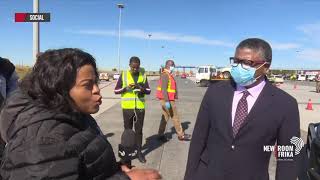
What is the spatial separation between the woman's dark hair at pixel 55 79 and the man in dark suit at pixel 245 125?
1715 millimetres

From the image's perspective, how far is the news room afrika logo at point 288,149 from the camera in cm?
327

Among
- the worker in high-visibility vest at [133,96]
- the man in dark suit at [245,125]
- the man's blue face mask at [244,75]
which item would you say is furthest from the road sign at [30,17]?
the man's blue face mask at [244,75]

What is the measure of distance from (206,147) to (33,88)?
6.68ft

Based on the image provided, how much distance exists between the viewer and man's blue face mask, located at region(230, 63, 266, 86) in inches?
136

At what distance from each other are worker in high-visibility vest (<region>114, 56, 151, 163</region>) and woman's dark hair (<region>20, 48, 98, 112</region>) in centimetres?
593

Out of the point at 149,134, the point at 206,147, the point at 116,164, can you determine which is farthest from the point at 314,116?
the point at 116,164

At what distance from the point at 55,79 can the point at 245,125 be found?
184 cm

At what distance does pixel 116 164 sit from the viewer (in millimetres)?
1898

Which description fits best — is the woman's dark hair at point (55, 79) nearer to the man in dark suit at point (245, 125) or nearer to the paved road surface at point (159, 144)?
the man in dark suit at point (245, 125)

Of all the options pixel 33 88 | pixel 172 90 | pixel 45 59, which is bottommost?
pixel 172 90

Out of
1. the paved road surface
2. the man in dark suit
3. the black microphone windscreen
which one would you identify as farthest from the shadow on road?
the black microphone windscreen

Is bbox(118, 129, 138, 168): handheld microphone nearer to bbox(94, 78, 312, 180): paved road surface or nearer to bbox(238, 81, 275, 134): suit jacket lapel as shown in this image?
bbox(238, 81, 275, 134): suit jacket lapel

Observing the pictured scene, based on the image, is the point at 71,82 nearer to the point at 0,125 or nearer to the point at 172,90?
the point at 0,125

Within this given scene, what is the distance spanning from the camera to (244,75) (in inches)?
136
